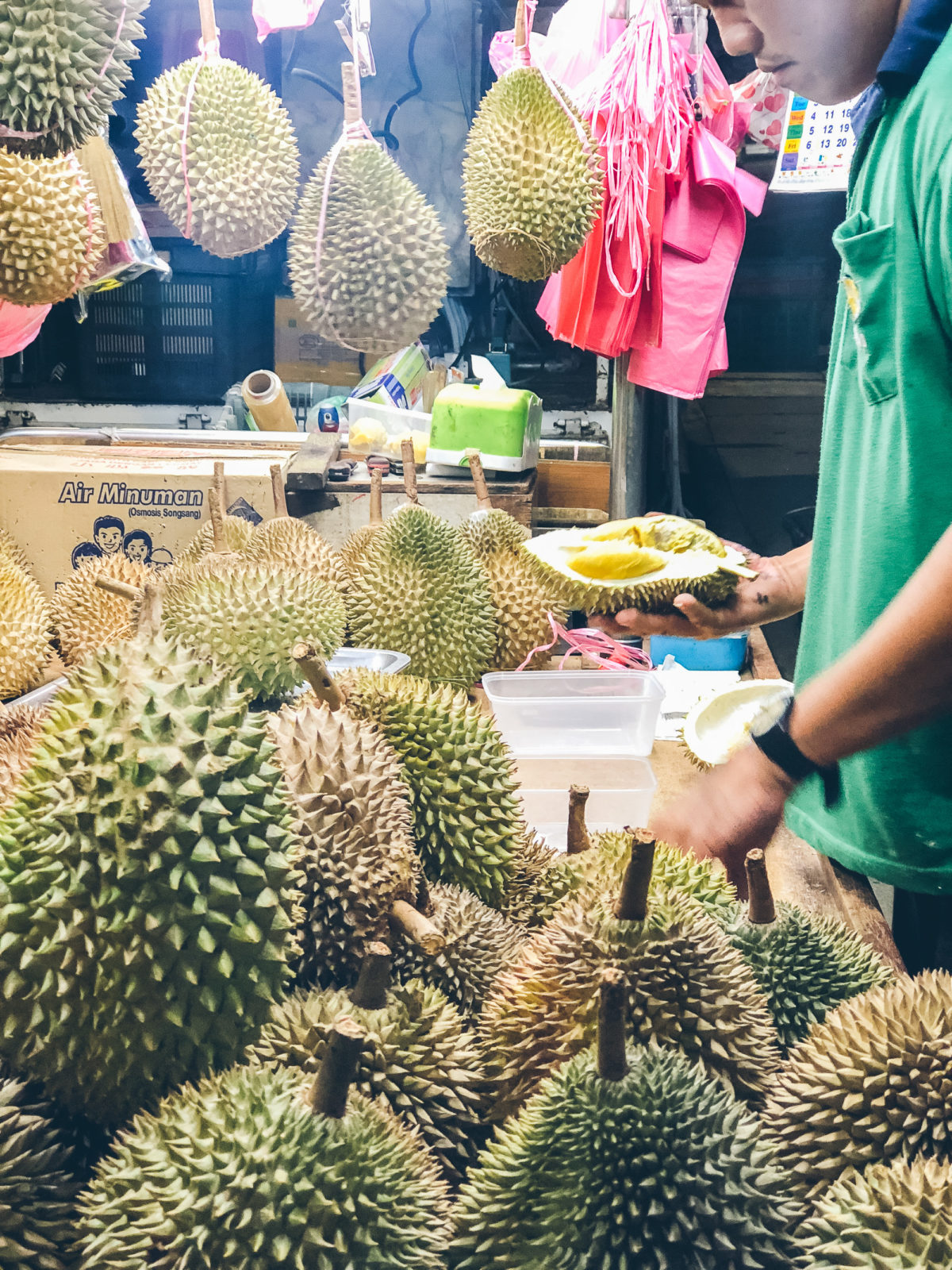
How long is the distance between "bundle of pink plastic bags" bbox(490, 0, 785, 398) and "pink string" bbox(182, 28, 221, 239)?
1028 millimetres

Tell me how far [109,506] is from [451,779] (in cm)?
197

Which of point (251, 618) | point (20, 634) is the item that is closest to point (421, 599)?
point (251, 618)

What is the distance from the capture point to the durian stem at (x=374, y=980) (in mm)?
814

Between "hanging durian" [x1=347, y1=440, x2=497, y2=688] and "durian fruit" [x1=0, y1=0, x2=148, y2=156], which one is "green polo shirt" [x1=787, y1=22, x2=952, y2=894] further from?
"durian fruit" [x1=0, y1=0, x2=148, y2=156]

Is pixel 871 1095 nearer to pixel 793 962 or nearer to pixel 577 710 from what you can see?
pixel 793 962

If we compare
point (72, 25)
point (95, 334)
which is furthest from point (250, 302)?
point (72, 25)

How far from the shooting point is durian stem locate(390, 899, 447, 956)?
2.81 feet

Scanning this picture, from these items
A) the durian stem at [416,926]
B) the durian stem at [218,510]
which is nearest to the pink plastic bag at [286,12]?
the durian stem at [218,510]

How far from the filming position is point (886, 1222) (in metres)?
0.69

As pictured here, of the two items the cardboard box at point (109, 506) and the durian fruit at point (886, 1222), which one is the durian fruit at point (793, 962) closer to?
the durian fruit at point (886, 1222)

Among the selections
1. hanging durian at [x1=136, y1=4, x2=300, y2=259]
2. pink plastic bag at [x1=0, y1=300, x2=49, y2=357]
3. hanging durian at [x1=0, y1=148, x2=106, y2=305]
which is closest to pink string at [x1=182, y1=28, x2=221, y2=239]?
hanging durian at [x1=136, y1=4, x2=300, y2=259]

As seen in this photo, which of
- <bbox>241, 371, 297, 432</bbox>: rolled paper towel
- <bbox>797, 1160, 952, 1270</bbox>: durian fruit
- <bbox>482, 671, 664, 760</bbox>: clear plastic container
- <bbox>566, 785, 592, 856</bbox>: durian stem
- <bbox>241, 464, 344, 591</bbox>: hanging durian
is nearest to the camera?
<bbox>797, 1160, 952, 1270</bbox>: durian fruit

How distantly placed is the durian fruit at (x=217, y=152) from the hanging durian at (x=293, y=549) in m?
0.71

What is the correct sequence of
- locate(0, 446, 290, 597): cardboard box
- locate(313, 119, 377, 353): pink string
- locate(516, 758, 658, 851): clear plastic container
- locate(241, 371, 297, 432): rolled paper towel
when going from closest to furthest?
1. locate(313, 119, 377, 353): pink string
2. locate(516, 758, 658, 851): clear plastic container
3. locate(0, 446, 290, 597): cardboard box
4. locate(241, 371, 297, 432): rolled paper towel
